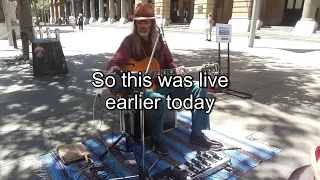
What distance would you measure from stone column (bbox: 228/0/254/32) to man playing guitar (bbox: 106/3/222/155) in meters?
16.3

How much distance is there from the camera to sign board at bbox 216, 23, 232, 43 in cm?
568

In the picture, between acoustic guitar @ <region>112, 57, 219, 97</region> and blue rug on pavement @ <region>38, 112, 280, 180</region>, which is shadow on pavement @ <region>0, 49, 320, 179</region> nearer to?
blue rug on pavement @ <region>38, 112, 280, 180</region>

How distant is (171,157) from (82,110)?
207cm

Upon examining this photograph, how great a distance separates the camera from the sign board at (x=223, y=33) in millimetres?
5682

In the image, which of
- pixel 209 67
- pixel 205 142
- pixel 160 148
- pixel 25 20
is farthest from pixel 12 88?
pixel 209 67

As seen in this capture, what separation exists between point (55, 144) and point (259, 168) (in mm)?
2419

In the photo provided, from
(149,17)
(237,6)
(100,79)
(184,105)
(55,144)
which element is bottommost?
(55,144)

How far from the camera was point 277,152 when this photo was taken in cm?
315

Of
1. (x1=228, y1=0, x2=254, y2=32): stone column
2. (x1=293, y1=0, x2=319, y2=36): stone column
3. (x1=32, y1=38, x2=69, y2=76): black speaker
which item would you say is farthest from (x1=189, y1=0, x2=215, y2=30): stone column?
(x1=32, y1=38, x2=69, y2=76): black speaker

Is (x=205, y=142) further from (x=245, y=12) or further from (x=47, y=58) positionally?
(x=245, y=12)

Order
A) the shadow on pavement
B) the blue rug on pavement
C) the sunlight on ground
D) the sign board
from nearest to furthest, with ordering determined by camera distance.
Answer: the blue rug on pavement
the shadow on pavement
the sunlight on ground
the sign board

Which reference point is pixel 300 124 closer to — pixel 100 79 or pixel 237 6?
pixel 100 79

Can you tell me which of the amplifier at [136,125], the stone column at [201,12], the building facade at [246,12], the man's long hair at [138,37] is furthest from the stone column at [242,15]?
the amplifier at [136,125]

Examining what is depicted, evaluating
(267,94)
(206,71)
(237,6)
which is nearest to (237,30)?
(237,6)
